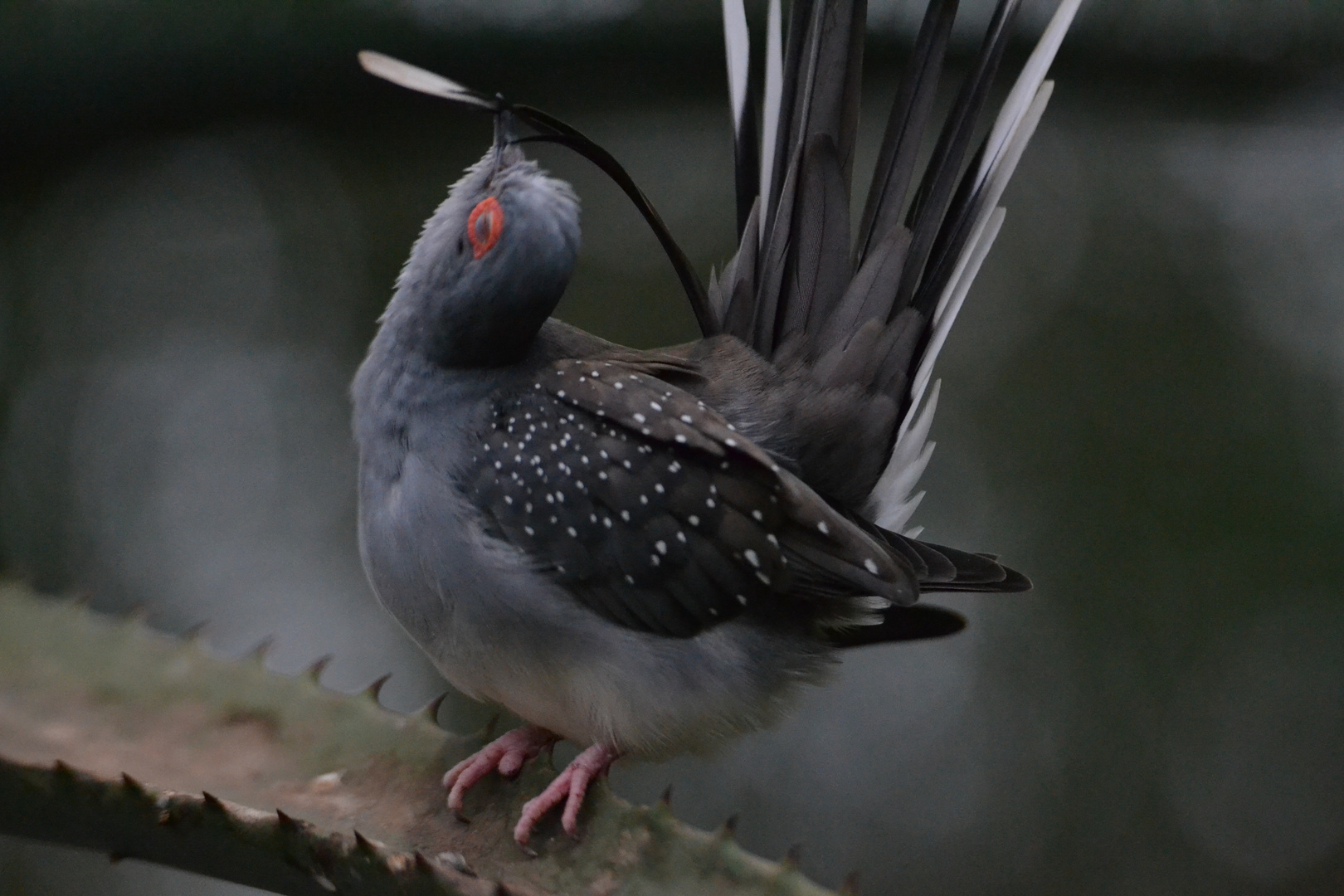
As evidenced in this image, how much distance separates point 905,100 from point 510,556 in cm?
88

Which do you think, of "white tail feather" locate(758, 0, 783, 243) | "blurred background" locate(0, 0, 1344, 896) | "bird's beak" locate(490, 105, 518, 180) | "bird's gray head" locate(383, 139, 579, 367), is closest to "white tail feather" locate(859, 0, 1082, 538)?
"white tail feather" locate(758, 0, 783, 243)

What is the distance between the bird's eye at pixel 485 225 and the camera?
1.79m

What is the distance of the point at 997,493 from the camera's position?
13.7 ft

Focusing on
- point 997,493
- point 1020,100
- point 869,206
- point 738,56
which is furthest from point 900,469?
point 997,493

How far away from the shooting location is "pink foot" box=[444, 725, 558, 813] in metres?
1.77

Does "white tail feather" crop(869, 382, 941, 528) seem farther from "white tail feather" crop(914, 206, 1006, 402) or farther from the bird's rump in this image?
the bird's rump

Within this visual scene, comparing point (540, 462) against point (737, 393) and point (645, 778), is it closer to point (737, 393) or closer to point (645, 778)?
point (737, 393)

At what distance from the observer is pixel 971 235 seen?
6.48 feet

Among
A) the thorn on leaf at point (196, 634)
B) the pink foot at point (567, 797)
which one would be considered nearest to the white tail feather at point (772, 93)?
the pink foot at point (567, 797)

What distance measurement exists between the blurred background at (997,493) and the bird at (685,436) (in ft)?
5.82

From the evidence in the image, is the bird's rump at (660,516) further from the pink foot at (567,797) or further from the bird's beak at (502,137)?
the bird's beak at (502,137)

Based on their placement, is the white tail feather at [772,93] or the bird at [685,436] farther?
the white tail feather at [772,93]

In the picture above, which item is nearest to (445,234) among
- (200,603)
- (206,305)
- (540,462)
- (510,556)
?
(540,462)

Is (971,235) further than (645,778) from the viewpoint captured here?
No
